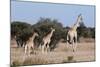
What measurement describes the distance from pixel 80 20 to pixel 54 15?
355 millimetres

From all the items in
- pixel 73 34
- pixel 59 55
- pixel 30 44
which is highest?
pixel 73 34

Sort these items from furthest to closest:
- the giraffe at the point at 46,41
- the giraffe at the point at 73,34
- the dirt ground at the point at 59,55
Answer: the giraffe at the point at 73,34
the giraffe at the point at 46,41
the dirt ground at the point at 59,55

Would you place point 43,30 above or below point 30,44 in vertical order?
above

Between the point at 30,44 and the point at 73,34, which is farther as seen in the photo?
the point at 73,34

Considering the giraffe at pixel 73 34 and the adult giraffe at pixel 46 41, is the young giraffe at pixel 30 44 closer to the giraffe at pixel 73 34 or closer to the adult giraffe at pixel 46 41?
the adult giraffe at pixel 46 41

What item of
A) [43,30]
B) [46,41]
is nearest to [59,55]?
[46,41]

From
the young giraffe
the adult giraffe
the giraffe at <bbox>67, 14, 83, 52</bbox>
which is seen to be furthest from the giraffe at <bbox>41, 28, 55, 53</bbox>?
the giraffe at <bbox>67, 14, 83, 52</bbox>

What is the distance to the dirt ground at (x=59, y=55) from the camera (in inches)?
104

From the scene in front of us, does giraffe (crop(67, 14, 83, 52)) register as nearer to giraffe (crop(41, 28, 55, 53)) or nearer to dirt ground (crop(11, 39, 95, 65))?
dirt ground (crop(11, 39, 95, 65))

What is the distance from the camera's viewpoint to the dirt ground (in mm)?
2637

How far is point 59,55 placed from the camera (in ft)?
9.36

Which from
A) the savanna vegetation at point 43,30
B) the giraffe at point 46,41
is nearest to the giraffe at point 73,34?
the savanna vegetation at point 43,30

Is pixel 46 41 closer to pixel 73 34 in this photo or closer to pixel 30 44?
pixel 30 44
